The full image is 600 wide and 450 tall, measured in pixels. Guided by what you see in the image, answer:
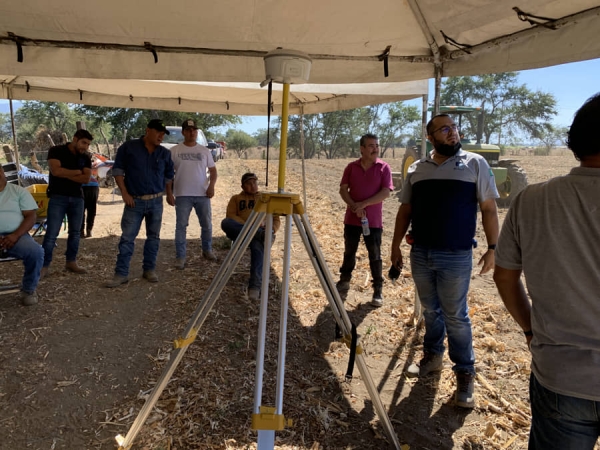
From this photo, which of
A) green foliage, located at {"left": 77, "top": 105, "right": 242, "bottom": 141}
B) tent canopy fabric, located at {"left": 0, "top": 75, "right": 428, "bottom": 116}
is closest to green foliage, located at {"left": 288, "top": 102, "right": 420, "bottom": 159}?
green foliage, located at {"left": 77, "top": 105, "right": 242, "bottom": 141}

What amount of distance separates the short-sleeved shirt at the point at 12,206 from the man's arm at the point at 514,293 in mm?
4521

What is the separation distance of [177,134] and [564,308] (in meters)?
14.1

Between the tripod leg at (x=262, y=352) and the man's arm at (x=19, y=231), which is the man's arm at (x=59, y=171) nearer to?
the man's arm at (x=19, y=231)

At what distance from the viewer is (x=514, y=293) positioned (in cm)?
163

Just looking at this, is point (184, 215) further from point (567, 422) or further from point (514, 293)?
point (567, 422)

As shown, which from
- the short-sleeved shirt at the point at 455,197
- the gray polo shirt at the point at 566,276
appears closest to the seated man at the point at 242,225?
the short-sleeved shirt at the point at 455,197

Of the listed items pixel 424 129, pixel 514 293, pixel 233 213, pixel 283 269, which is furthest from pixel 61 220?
pixel 514 293

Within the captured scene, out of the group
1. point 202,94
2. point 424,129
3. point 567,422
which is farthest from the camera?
point 202,94

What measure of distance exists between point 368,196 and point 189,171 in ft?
8.30

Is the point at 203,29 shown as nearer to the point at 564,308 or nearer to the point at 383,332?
the point at 564,308

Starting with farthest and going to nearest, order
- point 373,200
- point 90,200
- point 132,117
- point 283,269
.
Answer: point 132,117 → point 90,200 → point 373,200 → point 283,269

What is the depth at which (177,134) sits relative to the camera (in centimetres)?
1409

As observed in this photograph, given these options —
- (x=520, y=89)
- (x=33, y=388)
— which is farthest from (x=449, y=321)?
(x=520, y=89)

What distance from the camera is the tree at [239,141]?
59.5m
